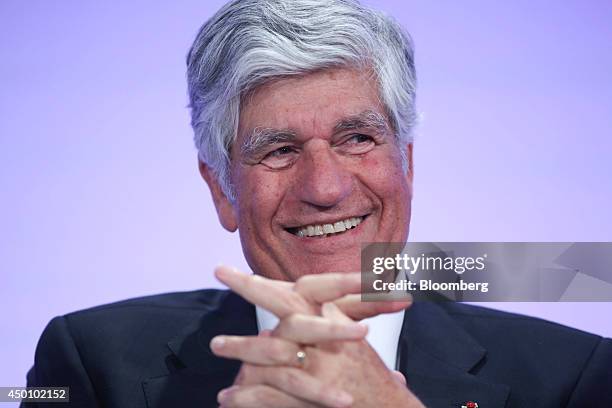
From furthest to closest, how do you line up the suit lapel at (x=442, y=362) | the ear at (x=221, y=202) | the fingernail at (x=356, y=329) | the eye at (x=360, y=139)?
the ear at (x=221, y=202)
the eye at (x=360, y=139)
the suit lapel at (x=442, y=362)
the fingernail at (x=356, y=329)

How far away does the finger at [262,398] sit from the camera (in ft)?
4.88

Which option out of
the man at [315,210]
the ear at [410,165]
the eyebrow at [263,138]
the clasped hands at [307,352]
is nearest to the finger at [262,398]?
the clasped hands at [307,352]

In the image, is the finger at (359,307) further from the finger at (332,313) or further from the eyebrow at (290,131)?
the eyebrow at (290,131)

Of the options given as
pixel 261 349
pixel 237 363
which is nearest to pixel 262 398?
pixel 261 349

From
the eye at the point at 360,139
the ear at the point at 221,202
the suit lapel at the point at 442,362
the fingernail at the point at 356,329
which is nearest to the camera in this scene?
the fingernail at the point at 356,329

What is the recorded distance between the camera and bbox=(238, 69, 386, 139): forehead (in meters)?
2.06

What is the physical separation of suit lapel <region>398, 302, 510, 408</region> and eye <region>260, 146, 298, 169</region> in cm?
50

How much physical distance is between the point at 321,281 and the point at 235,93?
0.80 metres

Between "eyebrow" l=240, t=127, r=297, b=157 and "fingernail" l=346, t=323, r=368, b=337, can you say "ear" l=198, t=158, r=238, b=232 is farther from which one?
"fingernail" l=346, t=323, r=368, b=337

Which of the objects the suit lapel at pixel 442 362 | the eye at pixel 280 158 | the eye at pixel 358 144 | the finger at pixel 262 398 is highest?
the eye at pixel 358 144

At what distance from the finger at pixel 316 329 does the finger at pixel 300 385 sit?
57 mm

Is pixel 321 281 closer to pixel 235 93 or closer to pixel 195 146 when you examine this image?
pixel 235 93

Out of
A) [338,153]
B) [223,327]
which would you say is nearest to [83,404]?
[223,327]

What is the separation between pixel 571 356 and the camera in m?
2.14
